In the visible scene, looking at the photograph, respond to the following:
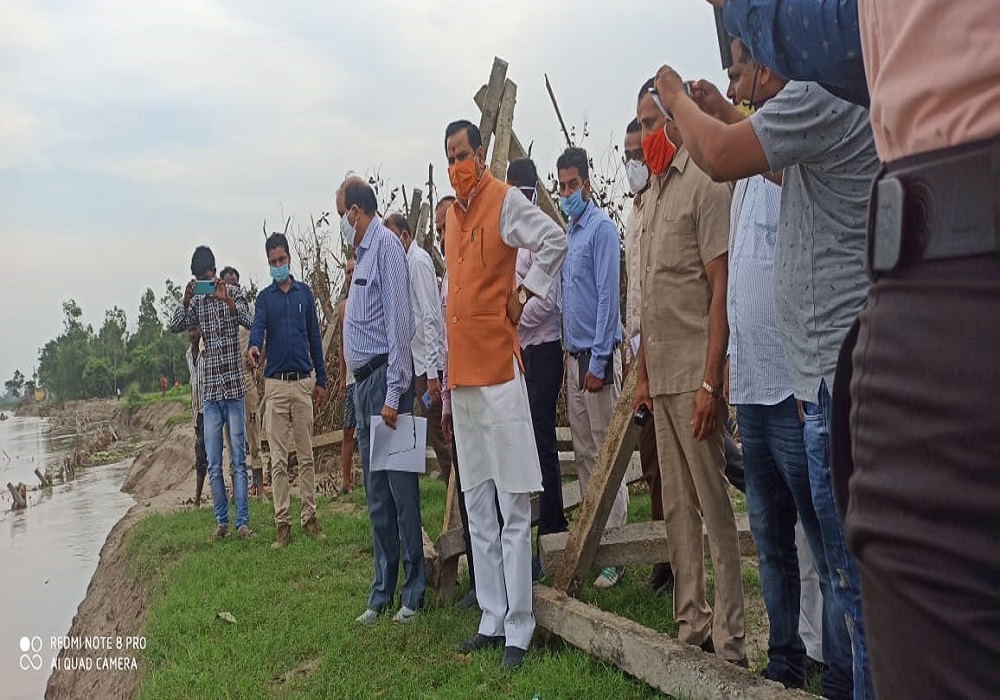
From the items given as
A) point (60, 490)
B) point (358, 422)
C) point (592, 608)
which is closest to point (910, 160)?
point (592, 608)

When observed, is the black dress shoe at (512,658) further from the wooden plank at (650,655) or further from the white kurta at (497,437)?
the white kurta at (497,437)

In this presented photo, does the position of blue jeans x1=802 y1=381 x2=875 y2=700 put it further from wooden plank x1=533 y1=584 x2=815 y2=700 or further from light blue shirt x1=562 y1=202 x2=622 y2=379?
light blue shirt x1=562 y1=202 x2=622 y2=379

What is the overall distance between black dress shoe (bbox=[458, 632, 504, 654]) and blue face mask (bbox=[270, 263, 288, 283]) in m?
3.86

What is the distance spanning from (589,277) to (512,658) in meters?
2.23

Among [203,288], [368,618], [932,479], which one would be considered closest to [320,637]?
[368,618]

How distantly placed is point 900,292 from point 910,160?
145 mm

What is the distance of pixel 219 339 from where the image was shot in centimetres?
700

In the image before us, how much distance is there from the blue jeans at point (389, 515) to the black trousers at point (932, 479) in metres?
3.67

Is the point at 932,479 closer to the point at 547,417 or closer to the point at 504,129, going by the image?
the point at 547,417

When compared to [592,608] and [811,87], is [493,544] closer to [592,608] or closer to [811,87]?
[592,608]

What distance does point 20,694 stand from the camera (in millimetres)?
7574

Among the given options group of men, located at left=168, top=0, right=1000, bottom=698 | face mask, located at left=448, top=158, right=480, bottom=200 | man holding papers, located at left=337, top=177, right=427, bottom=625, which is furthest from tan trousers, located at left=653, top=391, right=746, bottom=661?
man holding papers, located at left=337, top=177, right=427, bottom=625

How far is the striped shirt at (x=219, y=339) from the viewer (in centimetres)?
683

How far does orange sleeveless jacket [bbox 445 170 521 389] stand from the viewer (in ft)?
12.3
